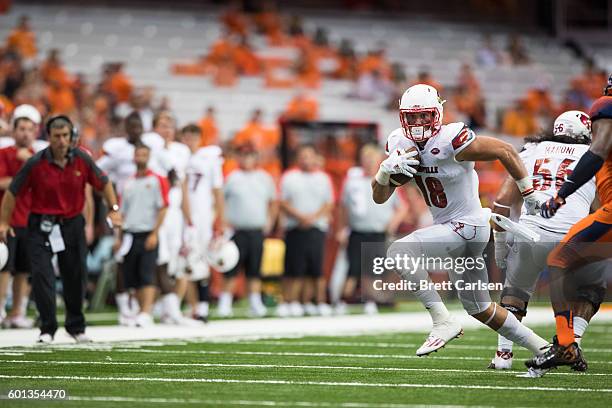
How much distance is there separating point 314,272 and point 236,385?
26.5 feet

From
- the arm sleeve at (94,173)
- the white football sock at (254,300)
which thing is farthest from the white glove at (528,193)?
the white football sock at (254,300)

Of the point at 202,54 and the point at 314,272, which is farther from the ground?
the point at 202,54

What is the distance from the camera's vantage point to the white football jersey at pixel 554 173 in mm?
8516

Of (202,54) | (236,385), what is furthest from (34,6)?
(236,385)

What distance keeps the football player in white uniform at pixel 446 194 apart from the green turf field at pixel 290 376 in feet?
1.15

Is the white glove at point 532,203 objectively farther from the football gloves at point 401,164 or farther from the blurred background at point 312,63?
the blurred background at point 312,63

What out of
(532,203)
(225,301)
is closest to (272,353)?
(532,203)

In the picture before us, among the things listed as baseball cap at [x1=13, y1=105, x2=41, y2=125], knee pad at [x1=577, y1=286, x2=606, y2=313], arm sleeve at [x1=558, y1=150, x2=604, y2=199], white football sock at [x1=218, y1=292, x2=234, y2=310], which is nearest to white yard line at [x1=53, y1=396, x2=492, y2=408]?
arm sleeve at [x1=558, y1=150, x2=604, y2=199]

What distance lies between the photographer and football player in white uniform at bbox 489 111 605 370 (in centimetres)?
840

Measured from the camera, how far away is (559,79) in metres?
28.5

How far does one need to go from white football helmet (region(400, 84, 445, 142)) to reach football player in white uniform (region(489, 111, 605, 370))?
0.91 metres

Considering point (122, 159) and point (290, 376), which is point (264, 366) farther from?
point (122, 159)

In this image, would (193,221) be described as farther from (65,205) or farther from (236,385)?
(236,385)

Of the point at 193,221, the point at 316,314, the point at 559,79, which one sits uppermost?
the point at 559,79
